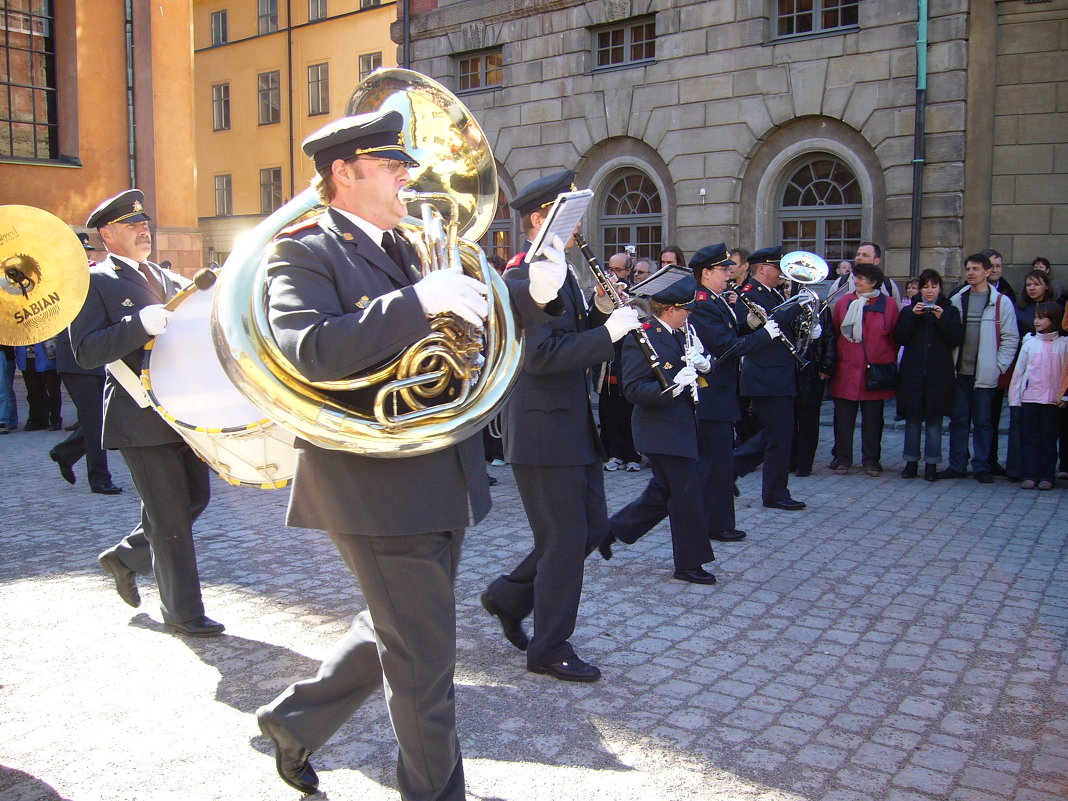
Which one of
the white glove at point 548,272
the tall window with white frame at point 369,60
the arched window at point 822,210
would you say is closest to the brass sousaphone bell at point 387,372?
the white glove at point 548,272

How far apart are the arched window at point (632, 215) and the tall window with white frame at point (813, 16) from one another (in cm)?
317

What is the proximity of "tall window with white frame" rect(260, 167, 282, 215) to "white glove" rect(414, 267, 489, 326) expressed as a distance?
113 ft

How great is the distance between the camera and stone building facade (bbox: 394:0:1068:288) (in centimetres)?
1290

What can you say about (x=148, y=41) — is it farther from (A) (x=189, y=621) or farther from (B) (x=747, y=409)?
(A) (x=189, y=621)

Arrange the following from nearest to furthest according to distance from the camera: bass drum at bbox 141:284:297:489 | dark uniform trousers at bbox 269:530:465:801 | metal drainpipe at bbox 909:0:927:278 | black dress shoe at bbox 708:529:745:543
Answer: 1. dark uniform trousers at bbox 269:530:465:801
2. bass drum at bbox 141:284:297:489
3. black dress shoe at bbox 708:529:745:543
4. metal drainpipe at bbox 909:0:927:278

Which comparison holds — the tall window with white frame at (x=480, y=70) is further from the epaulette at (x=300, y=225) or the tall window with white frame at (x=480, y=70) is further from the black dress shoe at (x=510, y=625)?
the epaulette at (x=300, y=225)

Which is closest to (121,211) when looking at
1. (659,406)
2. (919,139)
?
(659,406)

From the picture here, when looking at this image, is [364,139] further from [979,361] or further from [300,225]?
[979,361]

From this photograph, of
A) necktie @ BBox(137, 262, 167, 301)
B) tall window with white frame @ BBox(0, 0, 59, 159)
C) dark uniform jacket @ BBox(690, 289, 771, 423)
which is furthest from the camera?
tall window with white frame @ BBox(0, 0, 59, 159)

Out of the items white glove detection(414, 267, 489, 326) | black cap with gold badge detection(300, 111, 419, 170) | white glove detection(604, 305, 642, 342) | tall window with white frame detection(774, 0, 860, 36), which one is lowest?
white glove detection(604, 305, 642, 342)

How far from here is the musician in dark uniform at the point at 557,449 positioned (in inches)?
167

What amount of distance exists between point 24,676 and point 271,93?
3401 centimetres

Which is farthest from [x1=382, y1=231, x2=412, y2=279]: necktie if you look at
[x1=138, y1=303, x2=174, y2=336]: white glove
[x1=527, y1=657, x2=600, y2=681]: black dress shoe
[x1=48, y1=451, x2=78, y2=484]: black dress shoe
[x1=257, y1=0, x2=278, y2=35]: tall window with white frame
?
[x1=257, y1=0, x2=278, y2=35]: tall window with white frame

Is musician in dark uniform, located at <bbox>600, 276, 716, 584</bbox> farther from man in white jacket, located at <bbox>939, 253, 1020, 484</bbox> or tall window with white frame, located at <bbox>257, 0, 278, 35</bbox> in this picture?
tall window with white frame, located at <bbox>257, 0, 278, 35</bbox>
